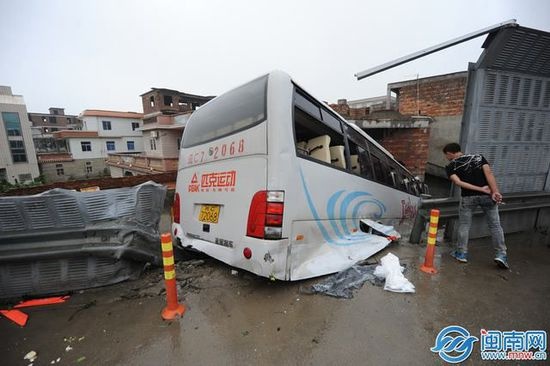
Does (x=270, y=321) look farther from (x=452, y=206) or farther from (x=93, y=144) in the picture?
(x=93, y=144)

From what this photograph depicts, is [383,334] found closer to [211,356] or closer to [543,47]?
[211,356]

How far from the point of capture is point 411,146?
7855 millimetres

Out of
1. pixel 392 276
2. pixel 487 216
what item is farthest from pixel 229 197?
pixel 487 216

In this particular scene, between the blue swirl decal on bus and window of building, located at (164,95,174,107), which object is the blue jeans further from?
window of building, located at (164,95,174,107)

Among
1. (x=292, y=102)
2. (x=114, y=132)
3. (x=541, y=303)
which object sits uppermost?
(x=114, y=132)

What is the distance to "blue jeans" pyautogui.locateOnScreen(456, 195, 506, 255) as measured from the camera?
3184 mm

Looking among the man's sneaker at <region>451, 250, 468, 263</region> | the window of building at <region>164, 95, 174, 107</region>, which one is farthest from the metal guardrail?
the window of building at <region>164, 95, 174, 107</region>

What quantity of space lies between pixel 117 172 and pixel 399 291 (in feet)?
99.5

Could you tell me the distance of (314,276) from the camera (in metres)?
2.72

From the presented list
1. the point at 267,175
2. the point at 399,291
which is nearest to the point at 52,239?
the point at 267,175
